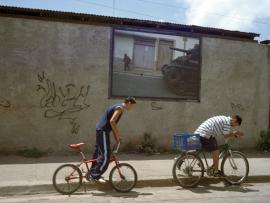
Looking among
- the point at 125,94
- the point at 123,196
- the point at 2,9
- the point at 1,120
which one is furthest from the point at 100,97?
the point at 123,196

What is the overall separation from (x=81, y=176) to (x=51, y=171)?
1.43m

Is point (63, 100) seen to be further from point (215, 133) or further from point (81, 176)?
point (215, 133)

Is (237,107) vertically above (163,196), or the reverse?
(237,107)

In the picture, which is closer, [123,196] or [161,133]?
[123,196]

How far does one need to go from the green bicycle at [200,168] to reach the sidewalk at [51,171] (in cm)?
34

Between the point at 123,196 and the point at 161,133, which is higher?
the point at 161,133

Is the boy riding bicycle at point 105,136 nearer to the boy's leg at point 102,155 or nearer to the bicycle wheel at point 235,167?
the boy's leg at point 102,155

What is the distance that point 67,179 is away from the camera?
729cm

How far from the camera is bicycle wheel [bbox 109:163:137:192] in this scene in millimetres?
7629

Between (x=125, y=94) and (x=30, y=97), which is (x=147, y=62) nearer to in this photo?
(x=125, y=94)

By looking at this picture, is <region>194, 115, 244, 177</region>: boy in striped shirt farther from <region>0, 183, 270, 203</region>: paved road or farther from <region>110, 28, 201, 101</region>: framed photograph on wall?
<region>110, 28, 201, 101</region>: framed photograph on wall

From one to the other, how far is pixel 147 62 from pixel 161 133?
2035mm

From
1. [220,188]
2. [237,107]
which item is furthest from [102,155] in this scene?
[237,107]

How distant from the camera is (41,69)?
1037cm
